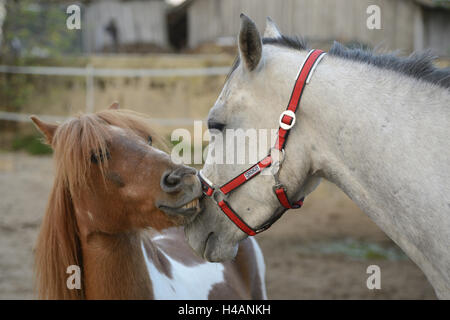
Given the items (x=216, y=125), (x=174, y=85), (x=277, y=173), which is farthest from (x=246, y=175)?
(x=174, y=85)

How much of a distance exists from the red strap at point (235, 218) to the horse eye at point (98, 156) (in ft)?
2.14

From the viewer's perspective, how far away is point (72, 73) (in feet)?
37.5

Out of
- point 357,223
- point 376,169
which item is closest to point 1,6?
point 357,223

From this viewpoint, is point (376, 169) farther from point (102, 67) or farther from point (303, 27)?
point (303, 27)

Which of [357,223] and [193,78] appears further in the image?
[193,78]

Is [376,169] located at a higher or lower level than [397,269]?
higher

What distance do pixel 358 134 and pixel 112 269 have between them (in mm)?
1420

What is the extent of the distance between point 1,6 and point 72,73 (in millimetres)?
2515

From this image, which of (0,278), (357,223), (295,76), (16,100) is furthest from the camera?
(16,100)

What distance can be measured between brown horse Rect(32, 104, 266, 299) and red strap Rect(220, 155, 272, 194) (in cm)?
15

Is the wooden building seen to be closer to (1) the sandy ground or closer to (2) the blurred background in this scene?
(2) the blurred background

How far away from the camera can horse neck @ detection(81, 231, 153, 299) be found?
89.5 inches

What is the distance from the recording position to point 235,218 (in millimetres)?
2014

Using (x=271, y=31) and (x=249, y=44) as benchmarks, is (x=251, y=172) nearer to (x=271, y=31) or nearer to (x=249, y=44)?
(x=249, y=44)
